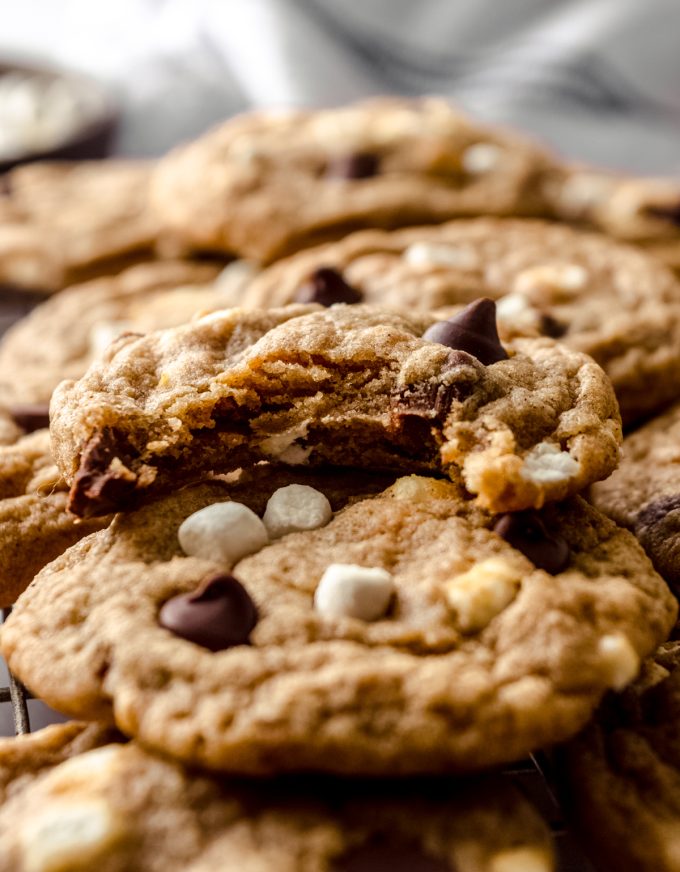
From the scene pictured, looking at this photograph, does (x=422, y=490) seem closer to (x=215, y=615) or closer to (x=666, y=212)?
(x=215, y=615)

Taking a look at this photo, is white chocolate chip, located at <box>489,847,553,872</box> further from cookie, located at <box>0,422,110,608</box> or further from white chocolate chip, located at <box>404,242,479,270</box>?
white chocolate chip, located at <box>404,242,479,270</box>

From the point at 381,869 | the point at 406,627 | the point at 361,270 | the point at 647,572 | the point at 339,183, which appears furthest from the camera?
the point at 339,183

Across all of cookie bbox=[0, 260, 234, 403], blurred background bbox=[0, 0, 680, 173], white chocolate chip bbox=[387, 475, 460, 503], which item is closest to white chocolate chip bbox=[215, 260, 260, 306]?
cookie bbox=[0, 260, 234, 403]

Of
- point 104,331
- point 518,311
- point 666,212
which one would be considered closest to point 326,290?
point 518,311

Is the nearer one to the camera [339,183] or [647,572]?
[647,572]

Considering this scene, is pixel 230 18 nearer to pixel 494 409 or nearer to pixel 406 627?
pixel 494 409

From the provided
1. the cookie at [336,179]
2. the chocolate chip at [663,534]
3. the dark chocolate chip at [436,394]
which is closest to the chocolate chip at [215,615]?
the dark chocolate chip at [436,394]

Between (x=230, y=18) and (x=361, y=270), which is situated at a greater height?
(x=230, y=18)

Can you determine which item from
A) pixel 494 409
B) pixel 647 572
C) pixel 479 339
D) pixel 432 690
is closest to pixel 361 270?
pixel 479 339
